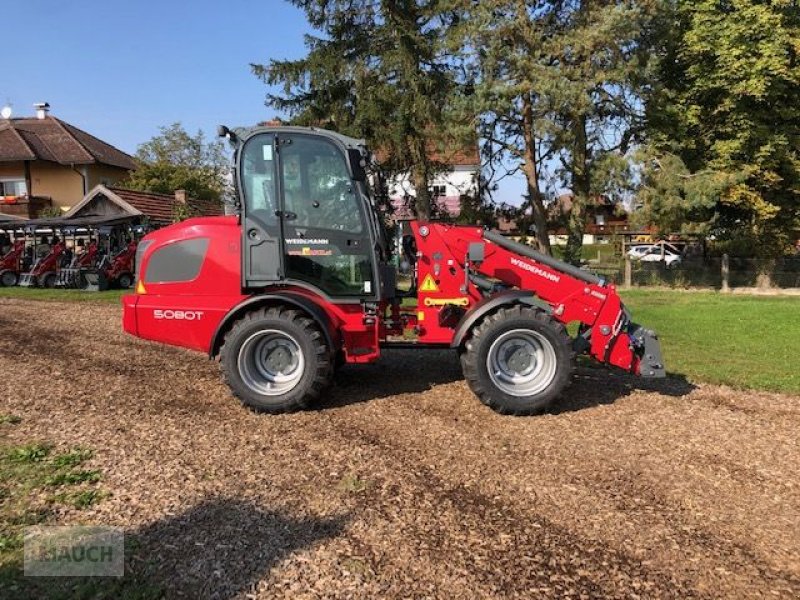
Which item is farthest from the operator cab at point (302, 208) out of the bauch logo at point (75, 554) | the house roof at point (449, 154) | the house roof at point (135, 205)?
the house roof at point (135, 205)

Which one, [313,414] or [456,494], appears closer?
[456,494]

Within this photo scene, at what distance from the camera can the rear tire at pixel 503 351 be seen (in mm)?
6207

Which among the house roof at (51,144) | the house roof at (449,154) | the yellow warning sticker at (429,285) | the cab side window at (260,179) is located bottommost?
the yellow warning sticker at (429,285)

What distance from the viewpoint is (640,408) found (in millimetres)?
6559

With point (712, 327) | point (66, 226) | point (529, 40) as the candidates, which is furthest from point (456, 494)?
point (66, 226)

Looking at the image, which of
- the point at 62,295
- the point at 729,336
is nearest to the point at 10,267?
the point at 62,295

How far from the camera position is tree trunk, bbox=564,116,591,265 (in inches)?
774

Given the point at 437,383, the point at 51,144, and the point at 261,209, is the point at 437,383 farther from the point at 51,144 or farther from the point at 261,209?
the point at 51,144

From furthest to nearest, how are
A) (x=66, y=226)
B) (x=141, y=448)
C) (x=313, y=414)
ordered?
(x=66, y=226) → (x=313, y=414) → (x=141, y=448)

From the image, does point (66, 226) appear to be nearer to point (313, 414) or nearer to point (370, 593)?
point (313, 414)

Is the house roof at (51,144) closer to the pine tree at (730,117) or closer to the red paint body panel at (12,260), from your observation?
the red paint body panel at (12,260)

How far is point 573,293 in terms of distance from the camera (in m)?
6.69

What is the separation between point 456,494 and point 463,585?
111cm

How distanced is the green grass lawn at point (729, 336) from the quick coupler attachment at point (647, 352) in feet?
5.61
